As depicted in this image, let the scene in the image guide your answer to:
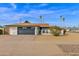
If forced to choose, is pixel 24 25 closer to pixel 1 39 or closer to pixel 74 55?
pixel 1 39

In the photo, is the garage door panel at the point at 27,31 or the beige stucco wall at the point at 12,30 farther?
the garage door panel at the point at 27,31

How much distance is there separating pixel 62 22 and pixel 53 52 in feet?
2.93

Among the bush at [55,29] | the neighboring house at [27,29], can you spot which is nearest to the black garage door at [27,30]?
the neighboring house at [27,29]

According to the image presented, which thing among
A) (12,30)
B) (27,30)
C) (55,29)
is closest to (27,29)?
(27,30)

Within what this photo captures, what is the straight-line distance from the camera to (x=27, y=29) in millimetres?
14352

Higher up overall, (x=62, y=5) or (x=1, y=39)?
(x=62, y=5)

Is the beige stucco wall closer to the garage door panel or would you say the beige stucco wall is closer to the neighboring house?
the neighboring house

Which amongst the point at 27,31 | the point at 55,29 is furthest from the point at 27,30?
the point at 55,29

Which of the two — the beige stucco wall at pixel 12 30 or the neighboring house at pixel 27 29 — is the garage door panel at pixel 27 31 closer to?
the neighboring house at pixel 27 29

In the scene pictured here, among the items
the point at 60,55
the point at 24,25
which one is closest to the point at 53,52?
the point at 60,55

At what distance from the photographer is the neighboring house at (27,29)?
1425 cm

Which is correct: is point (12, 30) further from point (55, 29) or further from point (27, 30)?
point (55, 29)

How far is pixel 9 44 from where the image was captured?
14406 mm

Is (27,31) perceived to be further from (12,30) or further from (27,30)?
(12,30)
